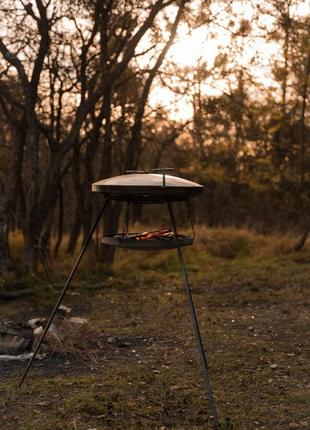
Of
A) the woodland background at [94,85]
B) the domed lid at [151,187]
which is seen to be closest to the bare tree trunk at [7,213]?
the woodland background at [94,85]

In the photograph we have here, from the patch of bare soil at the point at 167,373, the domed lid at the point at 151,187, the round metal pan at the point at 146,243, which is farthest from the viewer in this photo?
the round metal pan at the point at 146,243

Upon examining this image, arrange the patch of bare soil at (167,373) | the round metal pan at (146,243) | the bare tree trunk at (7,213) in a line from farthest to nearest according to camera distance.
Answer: the bare tree trunk at (7,213) < the round metal pan at (146,243) < the patch of bare soil at (167,373)

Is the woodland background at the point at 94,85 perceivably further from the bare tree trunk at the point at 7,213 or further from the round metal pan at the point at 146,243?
the round metal pan at the point at 146,243

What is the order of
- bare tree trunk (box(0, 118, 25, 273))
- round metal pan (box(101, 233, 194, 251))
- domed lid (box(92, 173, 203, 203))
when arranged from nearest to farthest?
domed lid (box(92, 173, 203, 203)) → round metal pan (box(101, 233, 194, 251)) → bare tree trunk (box(0, 118, 25, 273))

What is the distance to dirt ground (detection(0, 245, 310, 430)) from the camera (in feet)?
12.6

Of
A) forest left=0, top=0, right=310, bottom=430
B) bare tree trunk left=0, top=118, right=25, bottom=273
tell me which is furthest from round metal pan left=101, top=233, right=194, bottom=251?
bare tree trunk left=0, top=118, right=25, bottom=273

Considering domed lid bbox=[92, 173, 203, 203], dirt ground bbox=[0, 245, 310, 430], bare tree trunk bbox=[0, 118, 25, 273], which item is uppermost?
domed lid bbox=[92, 173, 203, 203]

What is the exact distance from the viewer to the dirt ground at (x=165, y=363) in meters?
3.85

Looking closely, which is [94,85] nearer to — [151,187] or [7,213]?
[7,213]

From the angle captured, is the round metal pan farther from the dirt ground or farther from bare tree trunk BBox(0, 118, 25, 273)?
bare tree trunk BBox(0, 118, 25, 273)

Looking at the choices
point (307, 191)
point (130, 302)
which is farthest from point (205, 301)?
point (307, 191)

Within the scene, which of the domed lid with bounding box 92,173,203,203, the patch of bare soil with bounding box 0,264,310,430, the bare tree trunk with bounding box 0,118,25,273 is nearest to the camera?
the patch of bare soil with bounding box 0,264,310,430

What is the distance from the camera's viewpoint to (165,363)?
5078mm

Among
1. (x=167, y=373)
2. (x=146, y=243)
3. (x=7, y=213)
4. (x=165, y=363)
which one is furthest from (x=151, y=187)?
(x=7, y=213)
